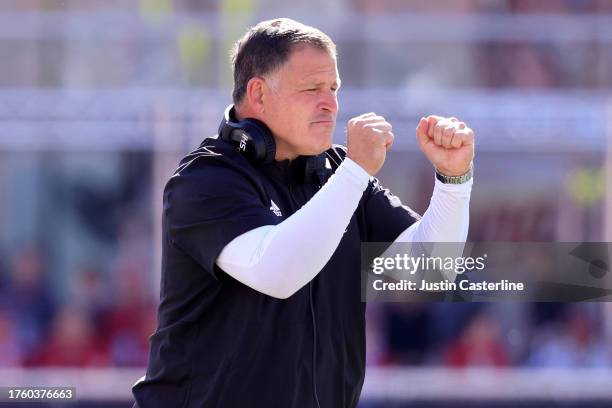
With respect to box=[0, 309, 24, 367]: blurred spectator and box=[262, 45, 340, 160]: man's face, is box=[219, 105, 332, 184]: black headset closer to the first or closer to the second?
box=[262, 45, 340, 160]: man's face

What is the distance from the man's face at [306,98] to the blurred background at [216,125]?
203 inches

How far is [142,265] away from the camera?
8.51 meters

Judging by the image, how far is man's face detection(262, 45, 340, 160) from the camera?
108 inches

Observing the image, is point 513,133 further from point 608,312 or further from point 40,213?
point 40,213

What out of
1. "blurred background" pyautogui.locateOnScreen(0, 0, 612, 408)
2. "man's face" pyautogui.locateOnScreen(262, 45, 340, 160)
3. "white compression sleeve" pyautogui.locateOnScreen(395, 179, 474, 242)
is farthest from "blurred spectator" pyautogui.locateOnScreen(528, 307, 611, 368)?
"man's face" pyautogui.locateOnScreen(262, 45, 340, 160)

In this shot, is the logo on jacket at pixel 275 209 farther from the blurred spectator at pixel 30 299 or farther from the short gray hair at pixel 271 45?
the blurred spectator at pixel 30 299

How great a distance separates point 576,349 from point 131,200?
11.4 feet

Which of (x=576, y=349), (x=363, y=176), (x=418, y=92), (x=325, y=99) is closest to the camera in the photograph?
(x=363, y=176)

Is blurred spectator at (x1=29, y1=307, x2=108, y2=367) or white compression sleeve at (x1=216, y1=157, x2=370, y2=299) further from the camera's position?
blurred spectator at (x1=29, y1=307, x2=108, y2=367)

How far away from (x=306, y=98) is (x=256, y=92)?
13cm

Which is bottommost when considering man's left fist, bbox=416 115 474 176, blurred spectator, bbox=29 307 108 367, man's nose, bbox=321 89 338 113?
blurred spectator, bbox=29 307 108 367

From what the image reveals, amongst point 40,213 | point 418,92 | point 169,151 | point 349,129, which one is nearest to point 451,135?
point 349,129

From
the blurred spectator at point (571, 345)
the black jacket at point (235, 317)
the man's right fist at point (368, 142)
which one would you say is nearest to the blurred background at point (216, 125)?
the blurred spectator at point (571, 345)

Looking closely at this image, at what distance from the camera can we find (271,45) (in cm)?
278
